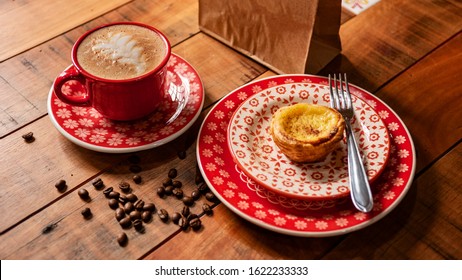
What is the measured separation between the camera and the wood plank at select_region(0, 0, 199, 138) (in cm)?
124

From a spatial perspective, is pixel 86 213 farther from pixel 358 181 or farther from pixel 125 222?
pixel 358 181

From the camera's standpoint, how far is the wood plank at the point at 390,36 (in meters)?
1.34

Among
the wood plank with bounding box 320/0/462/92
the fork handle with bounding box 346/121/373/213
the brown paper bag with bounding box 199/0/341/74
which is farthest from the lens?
the wood plank with bounding box 320/0/462/92

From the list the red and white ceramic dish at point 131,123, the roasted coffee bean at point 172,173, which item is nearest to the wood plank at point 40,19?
the red and white ceramic dish at point 131,123

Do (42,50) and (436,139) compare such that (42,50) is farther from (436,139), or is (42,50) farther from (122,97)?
(436,139)

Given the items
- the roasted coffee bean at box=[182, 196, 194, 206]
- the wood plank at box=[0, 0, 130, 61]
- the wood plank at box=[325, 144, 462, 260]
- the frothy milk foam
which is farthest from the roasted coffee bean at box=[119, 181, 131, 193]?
the wood plank at box=[0, 0, 130, 61]

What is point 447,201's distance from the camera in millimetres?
1062

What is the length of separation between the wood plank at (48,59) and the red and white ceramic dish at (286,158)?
37 centimetres

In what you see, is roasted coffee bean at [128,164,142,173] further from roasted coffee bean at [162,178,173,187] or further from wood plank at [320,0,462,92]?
wood plank at [320,0,462,92]

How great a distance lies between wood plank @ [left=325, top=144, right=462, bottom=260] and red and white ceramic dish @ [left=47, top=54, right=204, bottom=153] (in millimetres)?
439

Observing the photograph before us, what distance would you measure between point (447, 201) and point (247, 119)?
0.44m

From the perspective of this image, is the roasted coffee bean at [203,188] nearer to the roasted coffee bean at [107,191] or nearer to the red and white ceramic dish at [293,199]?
the red and white ceramic dish at [293,199]

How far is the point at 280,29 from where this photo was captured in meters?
1.29

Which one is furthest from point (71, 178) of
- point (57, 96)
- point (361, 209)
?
point (361, 209)
